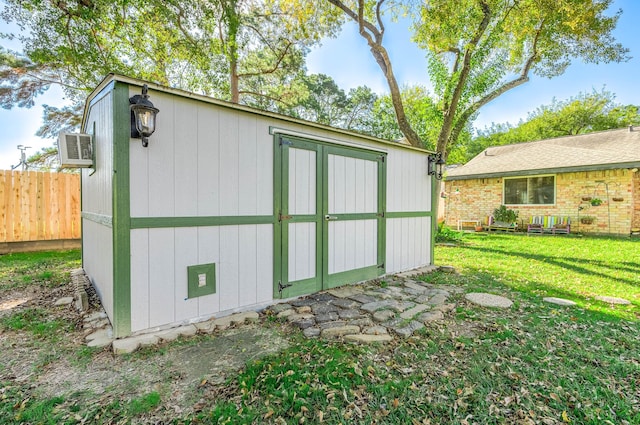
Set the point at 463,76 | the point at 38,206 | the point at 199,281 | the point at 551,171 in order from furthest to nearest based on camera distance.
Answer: the point at 551,171 → the point at 463,76 → the point at 38,206 → the point at 199,281

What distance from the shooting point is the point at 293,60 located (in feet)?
36.3

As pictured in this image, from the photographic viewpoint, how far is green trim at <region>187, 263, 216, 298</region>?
2.85m

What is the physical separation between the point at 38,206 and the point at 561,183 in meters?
15.1

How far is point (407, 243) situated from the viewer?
17.0 ft

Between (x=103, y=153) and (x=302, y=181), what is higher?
(x=103, y=153)

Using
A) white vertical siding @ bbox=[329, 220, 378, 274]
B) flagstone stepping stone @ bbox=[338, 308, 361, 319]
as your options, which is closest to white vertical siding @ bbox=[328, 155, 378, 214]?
white vertical siding @ bbox=[329, 220, 378, 274]

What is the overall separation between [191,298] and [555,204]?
1227 centimetres

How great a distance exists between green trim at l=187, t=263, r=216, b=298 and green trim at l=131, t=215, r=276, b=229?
16.0 inches

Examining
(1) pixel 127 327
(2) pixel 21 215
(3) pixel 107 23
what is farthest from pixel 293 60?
(1) pixel 127 327

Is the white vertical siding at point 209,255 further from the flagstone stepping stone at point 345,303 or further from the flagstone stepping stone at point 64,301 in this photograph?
the flagstone stepping stone at point 64,301

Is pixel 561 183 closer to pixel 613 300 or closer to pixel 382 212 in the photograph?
pixel 613 300

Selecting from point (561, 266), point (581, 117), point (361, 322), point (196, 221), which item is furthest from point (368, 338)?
point (581, 117)

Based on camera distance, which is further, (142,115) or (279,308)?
→ (279,308)

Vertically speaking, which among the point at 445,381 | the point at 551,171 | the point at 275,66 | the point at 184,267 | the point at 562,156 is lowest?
the point at 445,381
